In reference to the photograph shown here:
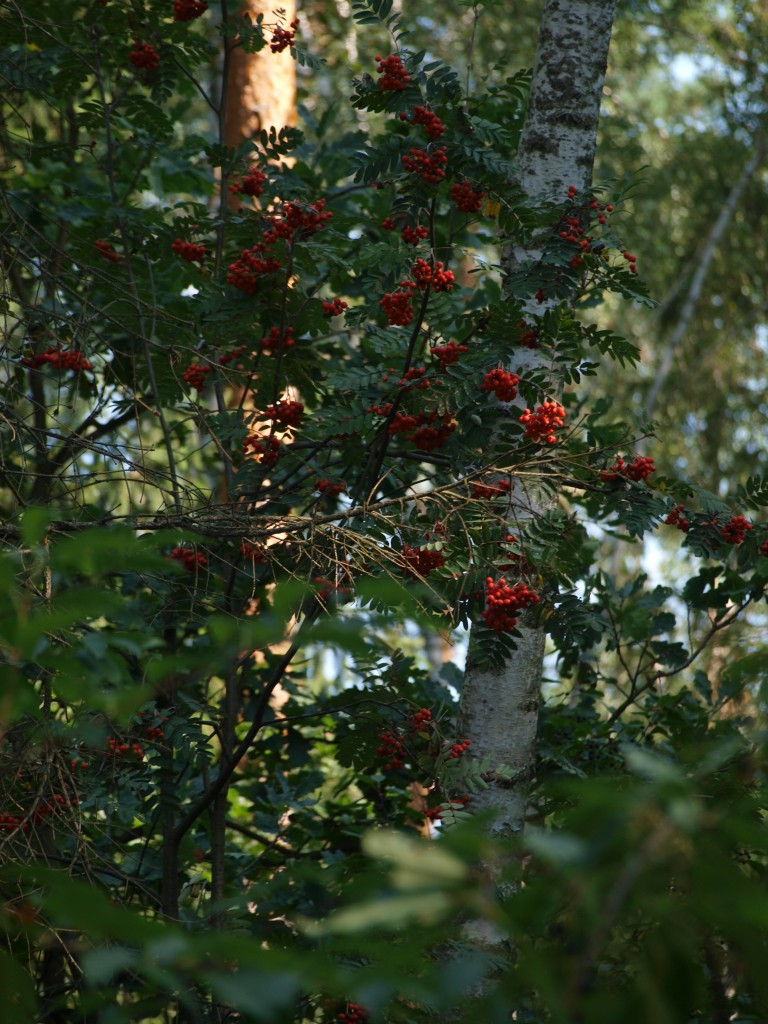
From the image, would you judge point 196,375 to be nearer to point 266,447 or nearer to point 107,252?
point 266,447

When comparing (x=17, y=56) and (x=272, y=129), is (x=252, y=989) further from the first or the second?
(x=17, y=56)

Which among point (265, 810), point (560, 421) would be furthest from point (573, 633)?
point (265, 810)

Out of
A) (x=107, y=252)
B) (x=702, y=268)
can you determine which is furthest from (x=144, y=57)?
(x=702, y=268)

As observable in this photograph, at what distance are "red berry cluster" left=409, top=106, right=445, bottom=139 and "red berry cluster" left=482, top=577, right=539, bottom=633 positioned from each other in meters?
1.09

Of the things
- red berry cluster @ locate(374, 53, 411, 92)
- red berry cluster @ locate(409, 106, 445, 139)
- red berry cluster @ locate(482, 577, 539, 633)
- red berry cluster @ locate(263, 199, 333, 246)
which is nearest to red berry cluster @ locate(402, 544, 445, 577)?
red berry cluster @ locate(482, 577, 539, 633)

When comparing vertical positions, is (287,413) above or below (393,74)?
below

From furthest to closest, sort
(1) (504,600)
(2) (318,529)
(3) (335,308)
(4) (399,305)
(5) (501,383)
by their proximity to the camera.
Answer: (3) (335,308)
(4) (399,305)
(5) (501,383)
(1) (504,600)
(2) (318,529)

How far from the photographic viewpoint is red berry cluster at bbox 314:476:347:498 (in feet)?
8.04

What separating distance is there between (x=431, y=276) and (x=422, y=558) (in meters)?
0.66

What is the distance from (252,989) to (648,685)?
8.64ft

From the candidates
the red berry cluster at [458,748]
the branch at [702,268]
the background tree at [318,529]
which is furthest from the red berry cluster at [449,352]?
the branch at [702,268]

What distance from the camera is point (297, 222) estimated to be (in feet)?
8.08

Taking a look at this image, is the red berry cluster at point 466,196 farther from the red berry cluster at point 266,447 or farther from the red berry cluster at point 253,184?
the red berry cluster at point 266,447

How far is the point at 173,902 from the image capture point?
8.10 ft
